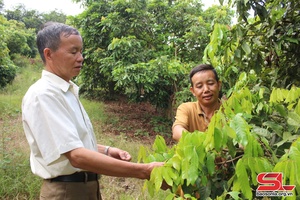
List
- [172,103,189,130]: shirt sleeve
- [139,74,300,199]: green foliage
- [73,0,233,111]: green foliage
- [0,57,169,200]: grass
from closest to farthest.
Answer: [139,74,300,199]: green foliage, [172,103,189,130]: shirt sleeve, [0,57,169,200]: grass, [73,0,233,111]: green foliage

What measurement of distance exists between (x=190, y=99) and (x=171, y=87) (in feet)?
3.84

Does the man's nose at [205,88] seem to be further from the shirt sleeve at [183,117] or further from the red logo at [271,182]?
the red logo at [271,182]

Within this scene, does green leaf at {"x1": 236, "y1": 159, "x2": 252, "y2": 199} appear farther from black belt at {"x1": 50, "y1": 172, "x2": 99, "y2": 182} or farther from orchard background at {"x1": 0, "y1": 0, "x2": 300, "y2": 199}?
black belt at {"x1": 50, "y1": 172, "x2": 99, "y2": 182}

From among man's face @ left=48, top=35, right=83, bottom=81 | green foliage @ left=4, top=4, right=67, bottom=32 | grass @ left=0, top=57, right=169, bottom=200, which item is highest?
green foliage @ left=4, top=4, right=67, bottom=32

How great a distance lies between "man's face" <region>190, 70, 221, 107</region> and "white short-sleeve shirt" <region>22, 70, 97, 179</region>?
0.83 meters

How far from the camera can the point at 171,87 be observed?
643 centimetres

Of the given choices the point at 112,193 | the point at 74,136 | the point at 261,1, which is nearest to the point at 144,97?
the point at 112,193

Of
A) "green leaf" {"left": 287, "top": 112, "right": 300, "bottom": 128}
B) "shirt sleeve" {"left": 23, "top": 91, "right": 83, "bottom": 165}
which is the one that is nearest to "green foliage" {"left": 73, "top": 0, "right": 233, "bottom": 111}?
"shirt sleeve" {"left": 23, "top": 91, "right": 83, "bottom": 165}

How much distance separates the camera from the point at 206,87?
185cm

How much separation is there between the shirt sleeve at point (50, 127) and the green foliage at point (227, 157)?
0.33 meters

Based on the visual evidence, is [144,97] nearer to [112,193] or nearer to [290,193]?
[112,193]

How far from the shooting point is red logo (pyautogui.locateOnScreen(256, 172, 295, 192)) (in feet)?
2.85

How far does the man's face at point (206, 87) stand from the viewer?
6.08 feet

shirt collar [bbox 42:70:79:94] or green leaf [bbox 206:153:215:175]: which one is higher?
shirt collar [bbox 42:70:79:94]
